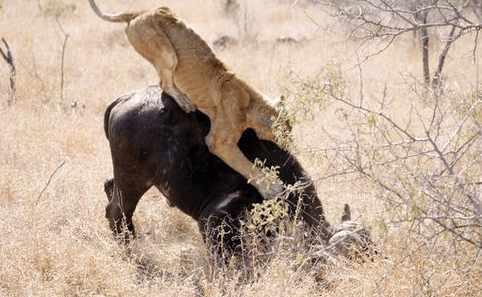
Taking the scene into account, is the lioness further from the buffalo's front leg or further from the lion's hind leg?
the buffalo's front leg

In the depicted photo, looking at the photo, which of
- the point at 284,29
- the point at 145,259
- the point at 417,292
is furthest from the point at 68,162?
the point at 284,29

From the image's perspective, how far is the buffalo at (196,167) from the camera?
442 centimetres

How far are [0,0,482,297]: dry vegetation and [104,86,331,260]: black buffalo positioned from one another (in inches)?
10.2

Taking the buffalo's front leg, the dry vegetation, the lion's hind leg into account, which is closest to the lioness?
the lion's hind leg

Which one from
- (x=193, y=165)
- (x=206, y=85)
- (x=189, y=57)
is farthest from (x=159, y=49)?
(x=193, y=165)

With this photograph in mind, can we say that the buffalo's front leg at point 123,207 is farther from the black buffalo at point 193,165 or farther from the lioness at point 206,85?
the lioness at point 206,85

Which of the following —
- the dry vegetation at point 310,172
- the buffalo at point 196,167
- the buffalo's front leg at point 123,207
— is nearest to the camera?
the dry vegetation at point 310,172

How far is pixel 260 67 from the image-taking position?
1112cm

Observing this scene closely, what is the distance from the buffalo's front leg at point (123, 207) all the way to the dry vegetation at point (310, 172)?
11 centimetres

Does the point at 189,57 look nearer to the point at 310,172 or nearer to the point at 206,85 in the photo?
the point at 206,85

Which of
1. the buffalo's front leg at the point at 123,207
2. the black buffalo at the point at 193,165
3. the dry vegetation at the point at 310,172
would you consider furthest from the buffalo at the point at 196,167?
the dry vegetation at the point at 310,172

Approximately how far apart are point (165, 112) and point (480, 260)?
6.73 feet

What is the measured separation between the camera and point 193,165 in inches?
178

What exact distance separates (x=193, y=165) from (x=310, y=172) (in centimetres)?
211
